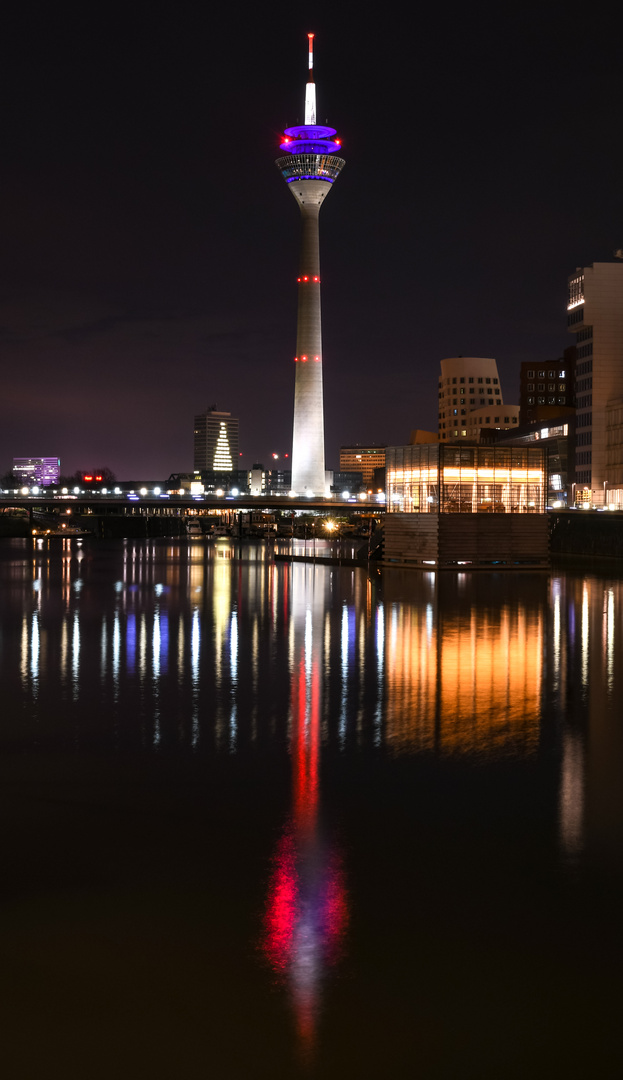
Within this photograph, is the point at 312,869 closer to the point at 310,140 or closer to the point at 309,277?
the point at 309,277

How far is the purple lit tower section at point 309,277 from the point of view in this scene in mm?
174375

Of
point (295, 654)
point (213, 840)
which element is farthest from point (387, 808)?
point (295, 654)

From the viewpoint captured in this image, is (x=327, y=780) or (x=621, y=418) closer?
(x=327, y=780)

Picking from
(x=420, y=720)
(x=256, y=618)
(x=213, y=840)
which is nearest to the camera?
(x=213, y=840)

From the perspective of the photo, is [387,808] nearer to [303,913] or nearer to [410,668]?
[303,913]

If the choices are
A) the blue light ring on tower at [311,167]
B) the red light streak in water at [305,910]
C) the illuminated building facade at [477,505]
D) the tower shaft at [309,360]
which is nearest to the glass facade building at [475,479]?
the illuminated building facade at [477,505]

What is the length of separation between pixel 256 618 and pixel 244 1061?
24.6 m

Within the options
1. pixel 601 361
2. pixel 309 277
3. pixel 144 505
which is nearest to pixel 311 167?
pixel 309 277

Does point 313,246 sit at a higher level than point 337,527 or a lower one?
higher

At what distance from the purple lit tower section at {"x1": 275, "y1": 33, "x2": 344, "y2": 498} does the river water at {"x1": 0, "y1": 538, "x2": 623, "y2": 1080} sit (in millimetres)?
→ 159657

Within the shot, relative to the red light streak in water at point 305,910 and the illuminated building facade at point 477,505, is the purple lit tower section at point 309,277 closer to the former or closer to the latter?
the illuminated building facade at point 477,505

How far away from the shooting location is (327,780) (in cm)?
1191

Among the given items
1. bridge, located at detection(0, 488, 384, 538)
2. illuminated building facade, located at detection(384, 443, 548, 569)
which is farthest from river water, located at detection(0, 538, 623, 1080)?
bridge, located at detection(0, 488, 384, 538)

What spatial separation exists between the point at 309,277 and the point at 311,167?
21395 mm
